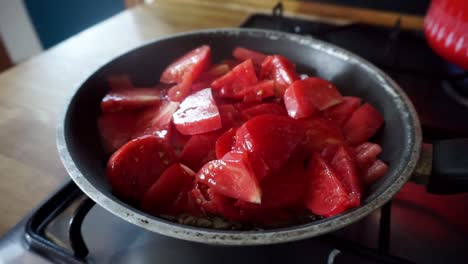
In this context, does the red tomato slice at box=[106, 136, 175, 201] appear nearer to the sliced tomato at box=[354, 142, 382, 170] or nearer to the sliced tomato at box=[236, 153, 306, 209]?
the sliced tomato at box=[236, 153, 306, 209]

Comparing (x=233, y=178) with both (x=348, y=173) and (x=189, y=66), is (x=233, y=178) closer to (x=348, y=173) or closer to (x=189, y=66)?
(x=348, y=173)

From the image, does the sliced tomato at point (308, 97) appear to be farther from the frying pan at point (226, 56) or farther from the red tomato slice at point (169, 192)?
the red tomato slice at point (169, 192)

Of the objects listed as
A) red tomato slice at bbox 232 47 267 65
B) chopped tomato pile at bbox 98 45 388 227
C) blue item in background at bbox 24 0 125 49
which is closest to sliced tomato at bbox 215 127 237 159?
chopped tomato pile at bbox 98 45 388 227

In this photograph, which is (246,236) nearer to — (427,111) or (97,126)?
(97,126)

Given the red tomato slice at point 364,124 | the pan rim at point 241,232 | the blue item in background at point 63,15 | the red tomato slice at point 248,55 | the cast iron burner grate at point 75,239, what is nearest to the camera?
the pan rim at point 241,232

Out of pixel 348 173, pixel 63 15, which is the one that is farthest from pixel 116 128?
pixel 63 15

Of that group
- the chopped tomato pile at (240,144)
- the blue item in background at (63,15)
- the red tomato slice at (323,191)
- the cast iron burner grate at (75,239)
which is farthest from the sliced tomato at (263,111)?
the blue item in background at (63,15)
